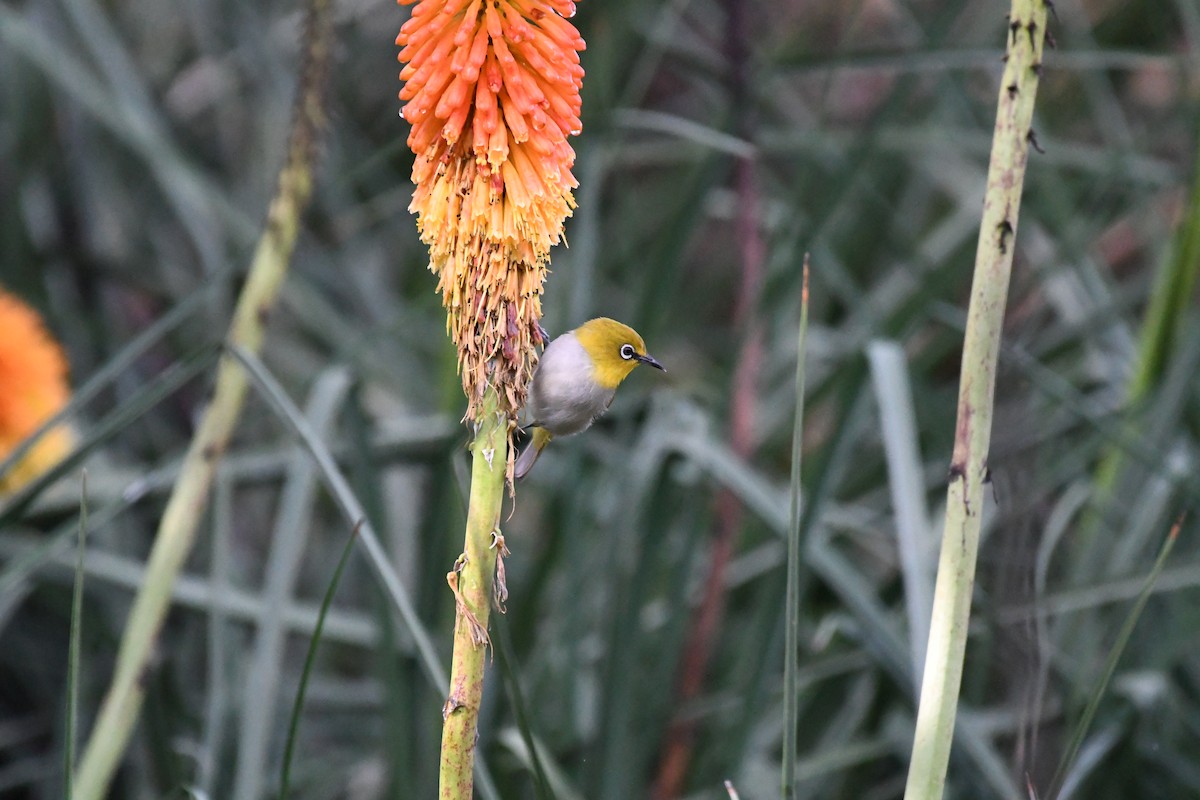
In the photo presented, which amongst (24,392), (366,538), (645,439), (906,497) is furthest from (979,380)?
(24,392)

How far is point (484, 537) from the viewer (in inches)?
26.3

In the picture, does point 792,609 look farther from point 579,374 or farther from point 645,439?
point 645,439

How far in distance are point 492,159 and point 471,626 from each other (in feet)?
0.97

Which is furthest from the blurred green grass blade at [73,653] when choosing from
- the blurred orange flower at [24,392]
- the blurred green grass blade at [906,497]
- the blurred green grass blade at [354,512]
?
the blurred orange flower at [24,392]

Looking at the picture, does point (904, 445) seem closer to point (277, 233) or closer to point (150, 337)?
point (277, 233)

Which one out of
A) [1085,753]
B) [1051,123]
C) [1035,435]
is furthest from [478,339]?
[1051,123]

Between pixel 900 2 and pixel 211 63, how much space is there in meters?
1.75

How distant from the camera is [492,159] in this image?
755mm

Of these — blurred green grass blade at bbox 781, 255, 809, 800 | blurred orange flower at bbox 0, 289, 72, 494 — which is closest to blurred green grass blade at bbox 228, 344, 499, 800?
blurred green grass blade at bbox 781, 255, 809, 800

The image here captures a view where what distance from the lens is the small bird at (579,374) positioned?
86cm

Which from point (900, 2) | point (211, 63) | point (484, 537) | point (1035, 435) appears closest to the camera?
point (484, 537)

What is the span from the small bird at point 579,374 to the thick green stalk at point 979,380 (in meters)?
0.25

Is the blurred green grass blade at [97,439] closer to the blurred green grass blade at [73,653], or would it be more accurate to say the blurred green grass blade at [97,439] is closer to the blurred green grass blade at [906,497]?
the blurred green grass blade at [73,653]

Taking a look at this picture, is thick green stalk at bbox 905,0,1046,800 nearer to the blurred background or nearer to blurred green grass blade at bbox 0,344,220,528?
the blurred background
